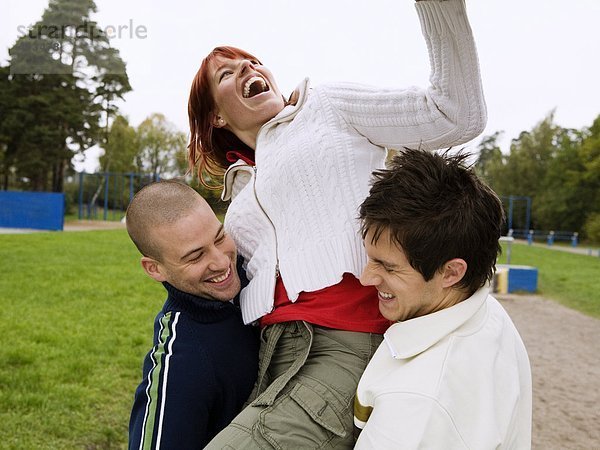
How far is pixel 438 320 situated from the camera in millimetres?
1540

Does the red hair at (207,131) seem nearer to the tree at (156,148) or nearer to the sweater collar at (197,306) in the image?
the sweater collar at (197,306)

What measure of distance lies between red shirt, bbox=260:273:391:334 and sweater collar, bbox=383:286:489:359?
0.15 metres

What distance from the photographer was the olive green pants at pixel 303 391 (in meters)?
1.54

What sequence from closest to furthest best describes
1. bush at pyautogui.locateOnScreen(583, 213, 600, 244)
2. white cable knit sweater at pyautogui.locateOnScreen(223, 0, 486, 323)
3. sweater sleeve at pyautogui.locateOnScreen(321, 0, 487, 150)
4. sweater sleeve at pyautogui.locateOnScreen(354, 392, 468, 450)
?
sweater sleeve at pyautogui.locateOnScreen(354, 392, 468, 450)
sweater sleeve at pyautogui.locateOnScreen(321, 0, 487, 150)
white cable knit sweater at pyautogui.locateOnScreen(223, 0, 486, 323)
bush at pyautogui.locateOnScreen(583, 213, 600, 244)

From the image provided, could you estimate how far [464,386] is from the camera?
1.43m

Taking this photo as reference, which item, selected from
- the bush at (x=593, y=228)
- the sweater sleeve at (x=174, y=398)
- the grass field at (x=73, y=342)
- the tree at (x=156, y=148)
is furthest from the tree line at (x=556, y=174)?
the sweater sleeve at (x=174, y=398)

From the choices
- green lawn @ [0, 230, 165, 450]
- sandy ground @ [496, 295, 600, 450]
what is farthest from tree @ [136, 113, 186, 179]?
sandy ground @ [496, 295, 600, 450]

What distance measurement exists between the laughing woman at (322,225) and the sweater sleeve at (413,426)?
0.67ft

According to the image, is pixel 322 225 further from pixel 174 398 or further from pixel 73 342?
pixel 73 342

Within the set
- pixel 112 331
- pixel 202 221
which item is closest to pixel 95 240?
pixel 112 331

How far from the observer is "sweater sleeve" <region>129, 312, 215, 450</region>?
1.67 meters

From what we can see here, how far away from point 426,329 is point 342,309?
278mm

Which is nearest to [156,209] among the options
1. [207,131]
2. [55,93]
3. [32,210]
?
[207,131]

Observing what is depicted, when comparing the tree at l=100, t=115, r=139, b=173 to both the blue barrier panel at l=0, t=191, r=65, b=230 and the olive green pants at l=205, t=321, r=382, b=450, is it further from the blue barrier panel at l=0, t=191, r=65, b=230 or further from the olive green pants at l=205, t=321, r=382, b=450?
the olive green pants at l=205, t=321, r=382, b=450
